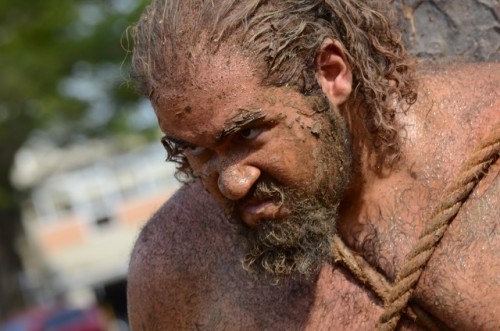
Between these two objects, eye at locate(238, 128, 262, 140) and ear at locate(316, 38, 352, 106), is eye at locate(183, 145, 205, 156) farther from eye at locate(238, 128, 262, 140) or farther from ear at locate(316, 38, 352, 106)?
ear at locate(316, 38, 352, 106)

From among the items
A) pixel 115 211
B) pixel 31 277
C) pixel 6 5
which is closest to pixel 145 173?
pixel 115 211

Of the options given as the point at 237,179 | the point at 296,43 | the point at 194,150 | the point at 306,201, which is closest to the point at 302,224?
the point at 306,201

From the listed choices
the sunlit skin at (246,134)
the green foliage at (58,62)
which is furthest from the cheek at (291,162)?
the green foliage at (58,62)

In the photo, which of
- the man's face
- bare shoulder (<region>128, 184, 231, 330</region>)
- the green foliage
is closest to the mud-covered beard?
the man's face

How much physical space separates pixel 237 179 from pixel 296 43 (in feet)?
1.16

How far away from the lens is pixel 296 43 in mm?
2586

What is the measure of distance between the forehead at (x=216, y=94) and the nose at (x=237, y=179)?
0.10 meters

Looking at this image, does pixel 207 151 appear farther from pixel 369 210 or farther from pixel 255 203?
pixel 369 210

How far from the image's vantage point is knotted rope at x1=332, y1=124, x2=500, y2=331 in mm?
2531

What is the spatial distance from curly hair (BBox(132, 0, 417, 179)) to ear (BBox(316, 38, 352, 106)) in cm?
2

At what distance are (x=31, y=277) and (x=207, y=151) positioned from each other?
75.4ft

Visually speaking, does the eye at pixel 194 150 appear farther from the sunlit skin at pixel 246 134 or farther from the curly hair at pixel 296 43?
the curly hair at pixel 296 43

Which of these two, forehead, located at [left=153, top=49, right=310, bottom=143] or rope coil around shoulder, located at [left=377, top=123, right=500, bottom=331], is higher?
forehead, located at [left=153, top=49, right=310, bottom=143]

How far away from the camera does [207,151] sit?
2551mm
